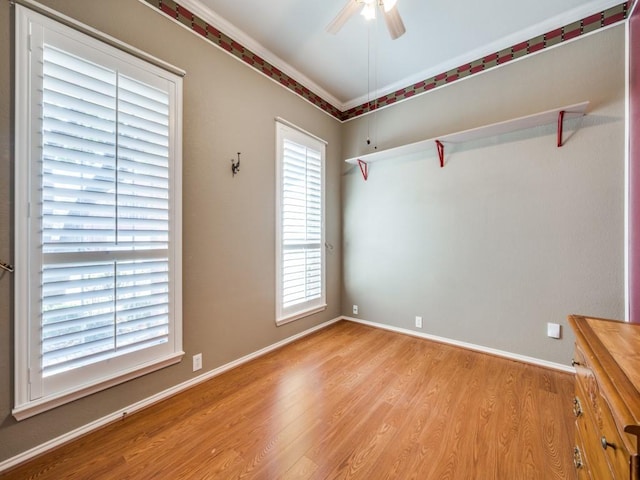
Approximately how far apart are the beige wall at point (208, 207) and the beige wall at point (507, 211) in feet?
4.53

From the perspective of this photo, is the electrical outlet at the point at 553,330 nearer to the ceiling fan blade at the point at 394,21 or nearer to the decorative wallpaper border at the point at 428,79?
the decorative wallpaper border at the point at 428,79

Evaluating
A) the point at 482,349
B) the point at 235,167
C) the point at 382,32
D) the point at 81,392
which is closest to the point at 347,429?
the point at 81,392

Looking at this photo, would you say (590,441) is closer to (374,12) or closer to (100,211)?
(374,12)

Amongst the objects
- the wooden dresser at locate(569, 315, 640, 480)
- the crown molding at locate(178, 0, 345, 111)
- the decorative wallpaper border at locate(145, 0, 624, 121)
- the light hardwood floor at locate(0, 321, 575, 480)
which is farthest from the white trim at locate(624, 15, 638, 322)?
the crown molding at locate(178, 0, 345, 111)

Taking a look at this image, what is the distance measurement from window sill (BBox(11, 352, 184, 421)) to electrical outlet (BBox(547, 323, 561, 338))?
314 cm

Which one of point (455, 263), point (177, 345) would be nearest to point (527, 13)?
point (455, 263)

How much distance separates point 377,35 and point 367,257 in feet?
7.83

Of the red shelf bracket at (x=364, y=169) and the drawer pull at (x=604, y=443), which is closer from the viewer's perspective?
the drawer pull at (x=604, y=443)

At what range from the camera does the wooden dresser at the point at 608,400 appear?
63cm

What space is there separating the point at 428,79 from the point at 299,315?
3.10 m

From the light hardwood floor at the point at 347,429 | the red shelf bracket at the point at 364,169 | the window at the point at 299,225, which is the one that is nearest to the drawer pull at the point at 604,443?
the light hardwood floor at the point at 347,429

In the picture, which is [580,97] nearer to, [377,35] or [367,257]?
[377,35]

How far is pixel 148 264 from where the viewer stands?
1829 mm

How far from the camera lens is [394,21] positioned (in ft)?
5.55
